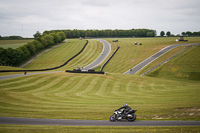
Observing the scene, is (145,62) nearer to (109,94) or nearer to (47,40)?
(109,94)

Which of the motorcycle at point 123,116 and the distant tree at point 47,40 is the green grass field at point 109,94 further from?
the distant tree at point 47,40

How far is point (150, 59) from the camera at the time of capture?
8281 cm

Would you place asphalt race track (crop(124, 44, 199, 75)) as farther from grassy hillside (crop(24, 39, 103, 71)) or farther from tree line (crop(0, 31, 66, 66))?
tree line (crop(0, 31, 66, 66))

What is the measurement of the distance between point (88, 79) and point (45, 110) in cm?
2721

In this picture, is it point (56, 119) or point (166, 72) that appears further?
point (166, 72)

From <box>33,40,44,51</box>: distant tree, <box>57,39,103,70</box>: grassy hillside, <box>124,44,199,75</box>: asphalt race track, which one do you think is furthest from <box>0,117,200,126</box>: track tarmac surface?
<box>33,40,44,51</box>: distant tree

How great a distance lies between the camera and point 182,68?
218 ft

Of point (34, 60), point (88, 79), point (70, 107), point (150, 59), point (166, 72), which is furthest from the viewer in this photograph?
point (34, 60)

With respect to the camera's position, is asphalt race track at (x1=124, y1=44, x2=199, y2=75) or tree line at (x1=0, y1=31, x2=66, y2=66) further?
tree line at (x1=0, y1=31, x2=66, y2=66)

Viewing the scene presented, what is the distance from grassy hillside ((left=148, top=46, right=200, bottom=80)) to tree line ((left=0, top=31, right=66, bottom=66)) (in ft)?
238

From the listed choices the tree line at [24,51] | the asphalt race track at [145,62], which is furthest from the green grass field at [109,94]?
the tree line at [24,51]

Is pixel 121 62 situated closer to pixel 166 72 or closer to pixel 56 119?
pixel 166 72

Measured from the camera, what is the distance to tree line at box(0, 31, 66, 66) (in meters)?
97.4

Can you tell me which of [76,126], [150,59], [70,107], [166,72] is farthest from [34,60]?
[76,126]
